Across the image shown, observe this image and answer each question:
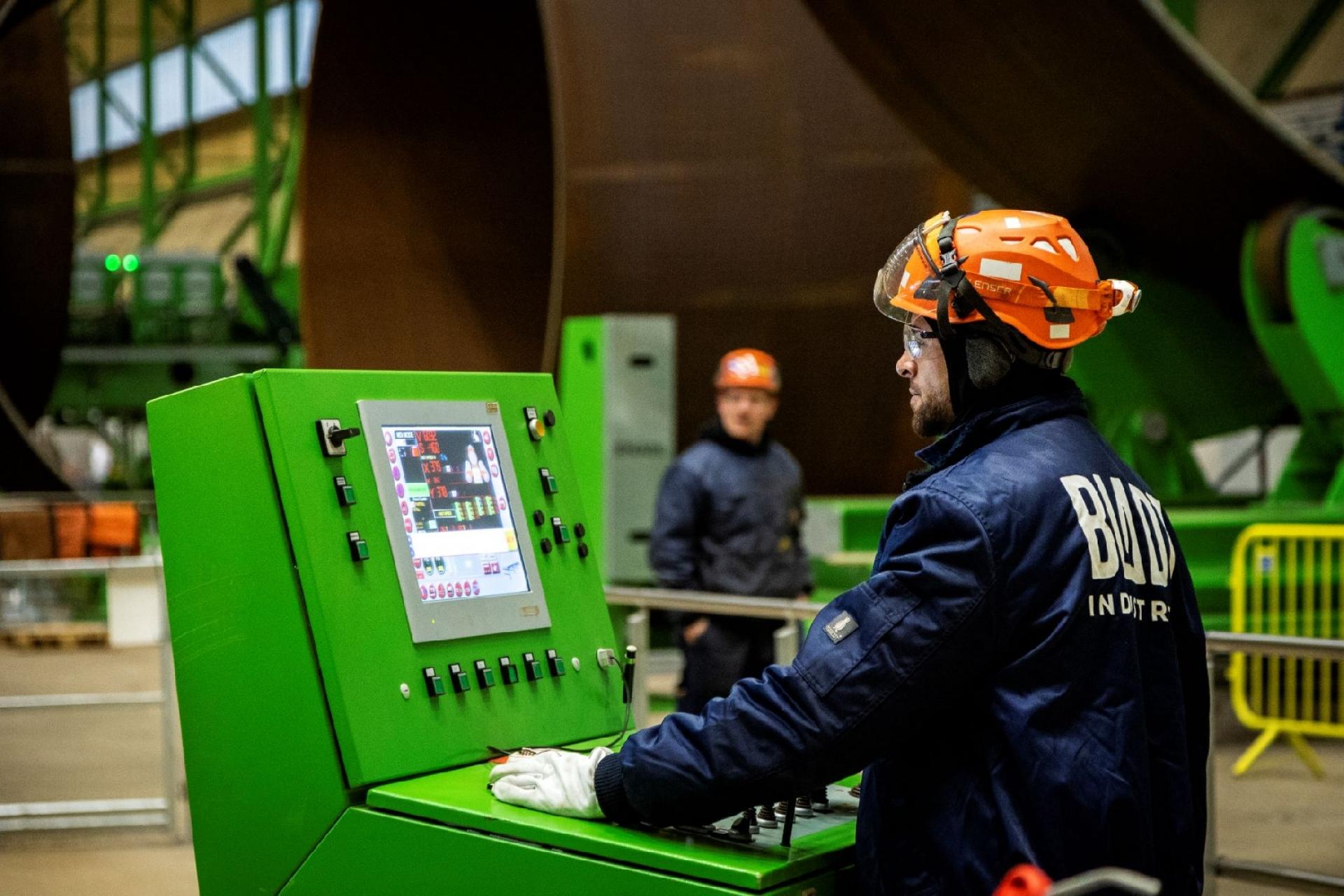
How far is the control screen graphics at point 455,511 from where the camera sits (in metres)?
2.46

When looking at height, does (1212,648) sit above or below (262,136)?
below

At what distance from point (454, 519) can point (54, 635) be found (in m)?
9.94

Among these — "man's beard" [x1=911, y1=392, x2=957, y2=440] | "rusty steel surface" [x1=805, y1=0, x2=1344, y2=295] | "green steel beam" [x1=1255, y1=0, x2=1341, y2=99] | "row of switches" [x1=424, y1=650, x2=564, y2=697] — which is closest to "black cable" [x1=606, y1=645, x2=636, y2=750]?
"row of switches" [x1=424, y1=650, x2=564, y2=697]

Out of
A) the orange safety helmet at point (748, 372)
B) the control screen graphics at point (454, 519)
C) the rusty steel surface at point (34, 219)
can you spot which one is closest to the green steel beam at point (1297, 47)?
the orange safety helmet at point (748, 372)

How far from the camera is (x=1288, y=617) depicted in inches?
269

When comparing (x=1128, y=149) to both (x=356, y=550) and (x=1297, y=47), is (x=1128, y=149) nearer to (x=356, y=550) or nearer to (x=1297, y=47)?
(x=356, y=550)

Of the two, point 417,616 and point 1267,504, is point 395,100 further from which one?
point 417,616

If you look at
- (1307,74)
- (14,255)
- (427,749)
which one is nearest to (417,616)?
(427,749)

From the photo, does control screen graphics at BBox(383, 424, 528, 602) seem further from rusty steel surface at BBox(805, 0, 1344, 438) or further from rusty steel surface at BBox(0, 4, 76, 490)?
rusty steel surface at BBox(0, 4, 76, 490)

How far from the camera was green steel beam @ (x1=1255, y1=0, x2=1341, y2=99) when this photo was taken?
14.9 meters

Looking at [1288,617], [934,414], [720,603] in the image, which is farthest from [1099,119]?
[934,414]

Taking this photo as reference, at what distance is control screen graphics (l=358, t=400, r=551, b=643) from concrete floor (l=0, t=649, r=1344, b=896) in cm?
291

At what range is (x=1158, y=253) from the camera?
8.29 meters

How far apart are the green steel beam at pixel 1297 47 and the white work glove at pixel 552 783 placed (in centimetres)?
1502
